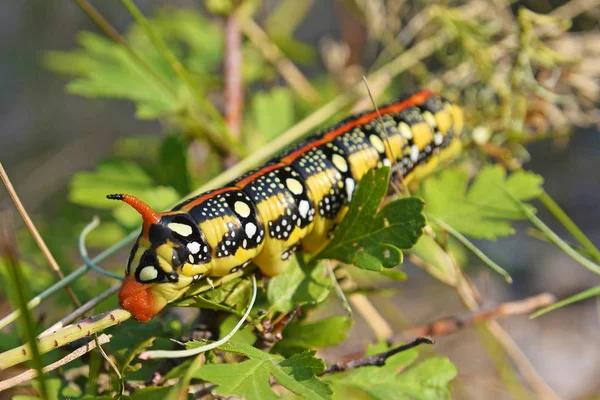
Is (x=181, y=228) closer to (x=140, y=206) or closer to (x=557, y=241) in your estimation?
(x=140, y=206)

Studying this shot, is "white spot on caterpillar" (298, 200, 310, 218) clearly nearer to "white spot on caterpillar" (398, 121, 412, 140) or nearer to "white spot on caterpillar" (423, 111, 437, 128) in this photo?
"white spot on caterpillar" (398, 121, 412, 140)

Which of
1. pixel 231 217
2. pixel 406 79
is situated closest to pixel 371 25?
pixel 406 79

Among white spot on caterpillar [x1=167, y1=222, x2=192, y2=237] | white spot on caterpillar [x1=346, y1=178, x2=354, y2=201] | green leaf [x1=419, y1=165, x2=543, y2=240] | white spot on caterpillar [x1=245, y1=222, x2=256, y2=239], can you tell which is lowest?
green leaf [x1=419, y1=165, x2=543, y2=240]

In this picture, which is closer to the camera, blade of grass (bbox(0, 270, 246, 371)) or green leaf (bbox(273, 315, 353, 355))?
blade of grass (bbox(0, 270, 246, 371))

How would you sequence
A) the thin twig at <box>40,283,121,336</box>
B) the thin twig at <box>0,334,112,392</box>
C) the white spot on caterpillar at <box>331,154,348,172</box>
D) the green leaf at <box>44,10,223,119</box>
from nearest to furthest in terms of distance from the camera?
the thin twig at <box>0,334,112,392</box>
the thin twig at <box>40,283,121,336</box>
the white spot on caterpillar at <box>331,154,348,172</box>
the green leaf at <box>44,10,223,119</box>

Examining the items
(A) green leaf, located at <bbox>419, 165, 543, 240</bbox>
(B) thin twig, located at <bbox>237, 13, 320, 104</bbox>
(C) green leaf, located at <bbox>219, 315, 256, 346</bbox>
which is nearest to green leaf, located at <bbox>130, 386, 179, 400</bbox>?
(C) green leaf, located at <bbox>219, 315, 256, 346</bbox>

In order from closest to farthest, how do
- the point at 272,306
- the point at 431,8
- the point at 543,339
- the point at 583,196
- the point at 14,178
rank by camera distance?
1. the point at 272,306
2. the point at 431,8
3. the point at 543,339
4. the point at 583,196
5. the point at 14,178

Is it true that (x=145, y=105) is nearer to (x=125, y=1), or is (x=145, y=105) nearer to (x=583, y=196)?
(x=125, y=1)
